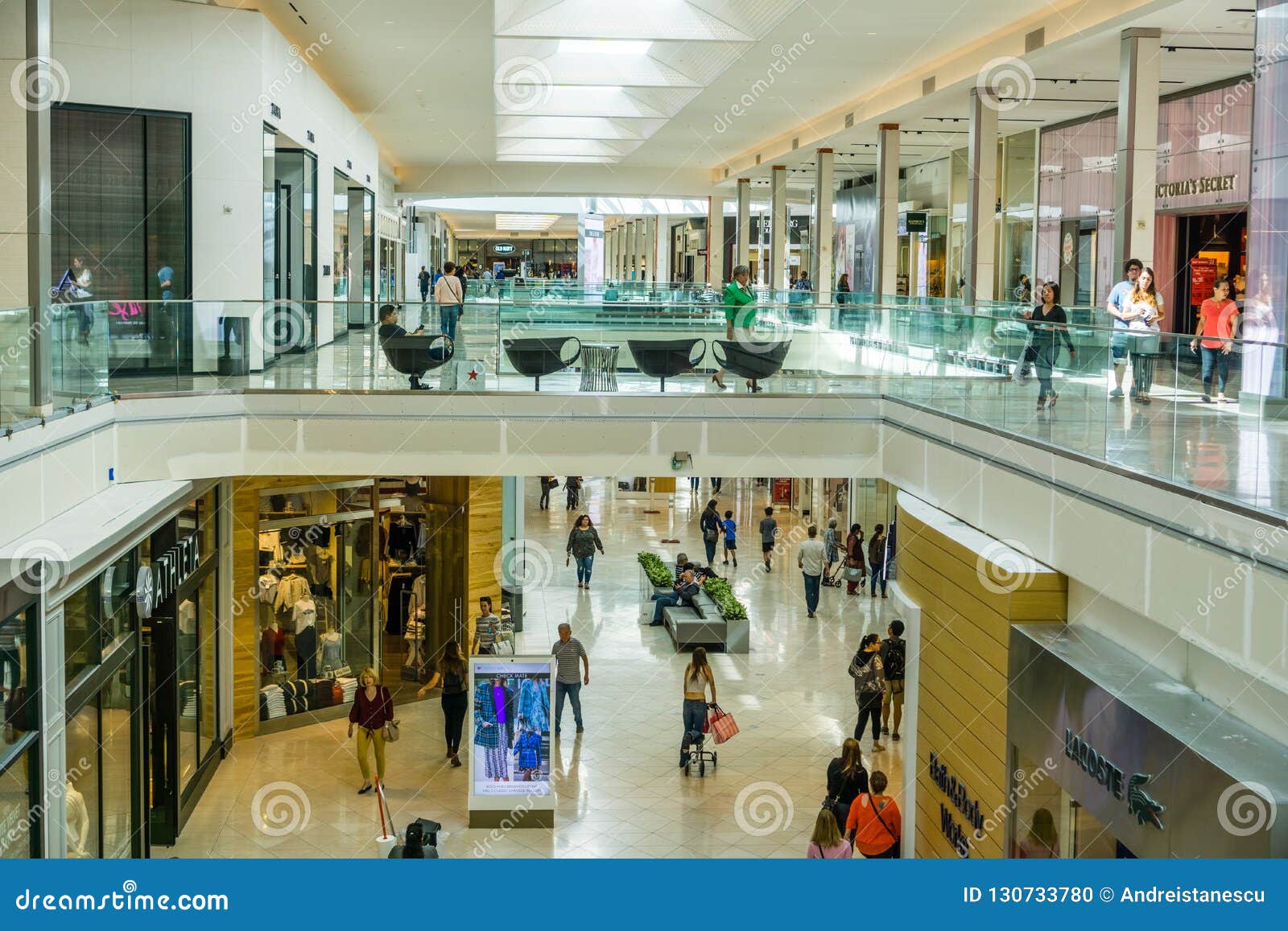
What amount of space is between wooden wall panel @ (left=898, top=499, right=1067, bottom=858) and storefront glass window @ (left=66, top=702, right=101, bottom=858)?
6.81 m

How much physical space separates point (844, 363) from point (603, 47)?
41.4 feet

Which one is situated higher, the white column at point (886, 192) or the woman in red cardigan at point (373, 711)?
the white column at point (886, 192)

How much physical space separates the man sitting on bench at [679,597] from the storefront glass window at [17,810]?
14.5 metres

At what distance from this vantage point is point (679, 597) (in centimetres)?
2291

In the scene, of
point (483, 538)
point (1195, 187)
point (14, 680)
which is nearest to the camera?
point (14, 680)

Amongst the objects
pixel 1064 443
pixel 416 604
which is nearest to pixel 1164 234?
pixel 416 604

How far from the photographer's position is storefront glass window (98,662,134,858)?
1120cm

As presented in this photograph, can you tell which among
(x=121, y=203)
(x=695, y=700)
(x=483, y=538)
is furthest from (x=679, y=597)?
(x=121, y=203)

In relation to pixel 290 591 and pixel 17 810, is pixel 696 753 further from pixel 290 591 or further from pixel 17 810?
pixel 17 810

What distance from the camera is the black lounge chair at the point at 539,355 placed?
591 inches

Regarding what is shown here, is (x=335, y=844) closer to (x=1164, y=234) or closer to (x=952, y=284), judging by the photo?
(x=1164, y=234)

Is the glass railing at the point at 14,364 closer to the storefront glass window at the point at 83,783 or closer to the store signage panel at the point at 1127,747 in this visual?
the storefront glass window at the point at 83,783

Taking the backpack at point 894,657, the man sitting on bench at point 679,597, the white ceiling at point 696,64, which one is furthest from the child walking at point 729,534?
the backpack at point 894,657

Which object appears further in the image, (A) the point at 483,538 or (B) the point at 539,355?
(A) the point at 483,538
